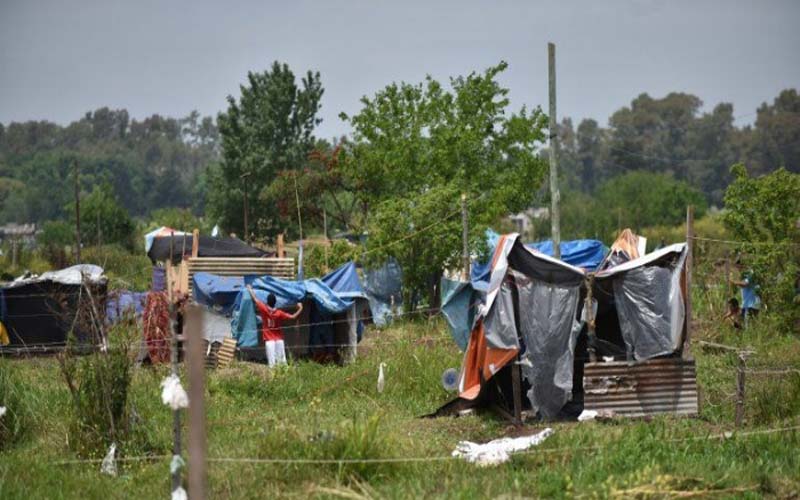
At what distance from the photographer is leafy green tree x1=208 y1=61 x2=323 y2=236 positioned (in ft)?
156

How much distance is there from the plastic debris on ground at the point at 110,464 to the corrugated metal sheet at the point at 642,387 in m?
5.45

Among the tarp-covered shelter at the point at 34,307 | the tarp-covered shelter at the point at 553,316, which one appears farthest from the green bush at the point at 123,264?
the tarp-covered shelter at the point at 553,316

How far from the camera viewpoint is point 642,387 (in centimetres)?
1212

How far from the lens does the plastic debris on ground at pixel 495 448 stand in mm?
9594

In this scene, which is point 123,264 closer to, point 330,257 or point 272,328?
point 330,257

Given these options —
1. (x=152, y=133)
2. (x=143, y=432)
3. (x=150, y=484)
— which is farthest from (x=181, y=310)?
(x=152, y=133)

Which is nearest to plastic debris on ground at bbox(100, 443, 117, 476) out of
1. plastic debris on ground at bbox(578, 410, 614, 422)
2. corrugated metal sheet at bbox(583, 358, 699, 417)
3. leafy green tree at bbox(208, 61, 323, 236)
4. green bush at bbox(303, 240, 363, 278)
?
plastic debris on ground at bbox(578, 410, 614, 422)

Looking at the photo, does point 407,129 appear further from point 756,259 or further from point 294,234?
point 294,234

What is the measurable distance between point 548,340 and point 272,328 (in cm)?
627

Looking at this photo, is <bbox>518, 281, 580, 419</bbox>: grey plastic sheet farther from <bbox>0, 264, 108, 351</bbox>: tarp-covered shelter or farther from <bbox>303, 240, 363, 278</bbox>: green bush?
<bbox>303, 240, 363, 278</bbox>: green bush

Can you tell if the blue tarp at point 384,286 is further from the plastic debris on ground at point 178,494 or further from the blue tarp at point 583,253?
the plastic debris on ground at point 178,494

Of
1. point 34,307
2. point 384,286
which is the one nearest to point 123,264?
point 384,286

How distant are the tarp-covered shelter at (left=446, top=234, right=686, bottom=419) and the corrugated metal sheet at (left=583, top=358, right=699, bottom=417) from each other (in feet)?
0.67

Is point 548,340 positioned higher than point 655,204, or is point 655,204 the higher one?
point 655,204
